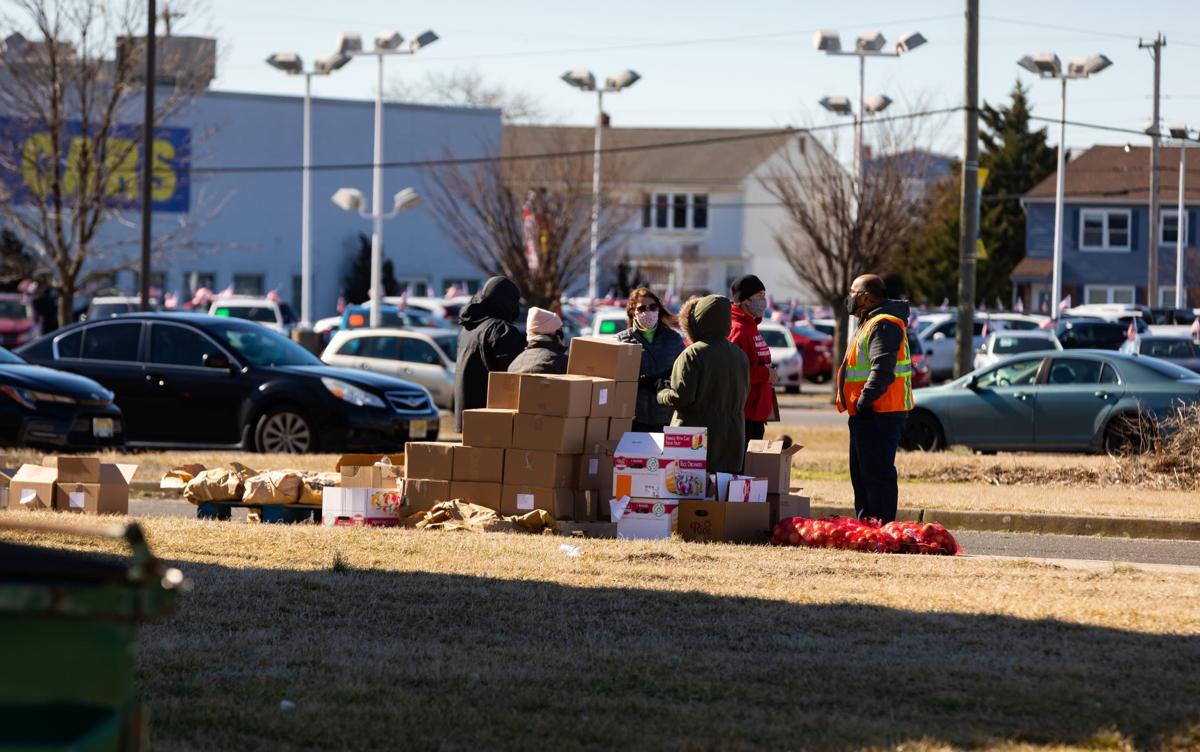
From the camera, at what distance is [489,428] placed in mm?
11352

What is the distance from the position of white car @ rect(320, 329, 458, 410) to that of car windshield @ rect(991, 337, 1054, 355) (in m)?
12.3

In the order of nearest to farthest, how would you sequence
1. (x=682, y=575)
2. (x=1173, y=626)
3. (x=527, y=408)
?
(x=1173, y=626), (x=682, y=575), (x=527, y=408)

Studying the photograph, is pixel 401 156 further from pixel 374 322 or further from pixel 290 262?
pixel 374 322

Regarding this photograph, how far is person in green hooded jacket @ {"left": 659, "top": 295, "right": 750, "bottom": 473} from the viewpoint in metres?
11.5

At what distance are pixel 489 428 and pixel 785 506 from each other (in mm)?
2036

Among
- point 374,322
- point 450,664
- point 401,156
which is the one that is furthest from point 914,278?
point 450,664

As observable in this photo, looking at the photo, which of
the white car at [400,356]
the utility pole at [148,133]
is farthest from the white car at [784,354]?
the utility pole at [148,133]

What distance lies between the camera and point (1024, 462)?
59.6ft

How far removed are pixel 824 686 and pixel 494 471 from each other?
17.2 ft

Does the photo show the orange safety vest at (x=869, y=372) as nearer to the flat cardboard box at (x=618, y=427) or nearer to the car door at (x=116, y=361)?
the flat cardboard box at (x=618, y=427)

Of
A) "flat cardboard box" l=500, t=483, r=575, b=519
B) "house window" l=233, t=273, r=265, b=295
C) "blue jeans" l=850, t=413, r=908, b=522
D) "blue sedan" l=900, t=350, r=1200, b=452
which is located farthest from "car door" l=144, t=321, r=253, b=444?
"house window" l=233, t=273, r=265, b=295

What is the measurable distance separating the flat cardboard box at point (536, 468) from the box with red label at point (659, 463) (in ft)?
1.22


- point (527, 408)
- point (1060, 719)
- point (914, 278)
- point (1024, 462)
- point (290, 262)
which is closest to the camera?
point (1060, 719)

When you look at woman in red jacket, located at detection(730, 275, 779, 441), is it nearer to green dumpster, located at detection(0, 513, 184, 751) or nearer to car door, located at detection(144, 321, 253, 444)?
car door, located at detection(144, 321, 253, 444)
